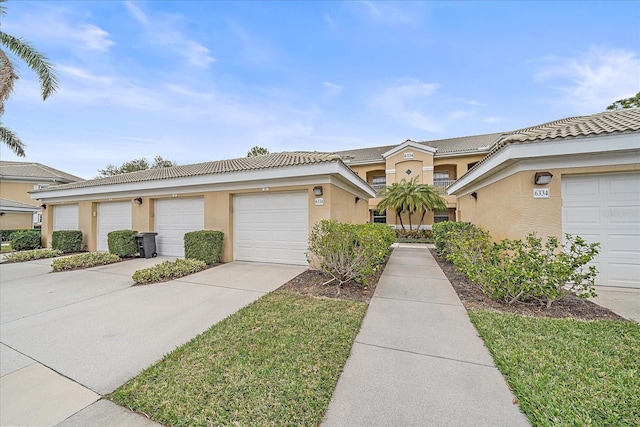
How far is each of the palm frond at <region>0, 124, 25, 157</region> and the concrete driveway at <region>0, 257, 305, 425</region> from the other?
14.3 m

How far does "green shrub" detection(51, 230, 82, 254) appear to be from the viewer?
35.9ft

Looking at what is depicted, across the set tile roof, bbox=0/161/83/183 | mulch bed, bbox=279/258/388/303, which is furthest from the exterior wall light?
tile roof, bbox=0/161/83/183

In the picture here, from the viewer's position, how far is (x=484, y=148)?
18203 millimetres

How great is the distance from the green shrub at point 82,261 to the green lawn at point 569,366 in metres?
11.0

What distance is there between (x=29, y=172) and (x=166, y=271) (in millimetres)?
32561

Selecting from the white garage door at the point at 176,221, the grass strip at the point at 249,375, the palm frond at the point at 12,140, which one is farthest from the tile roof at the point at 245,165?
the palm frond at the point at 12,140

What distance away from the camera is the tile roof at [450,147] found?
19172 millimetres

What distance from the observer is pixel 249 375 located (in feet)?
7.89

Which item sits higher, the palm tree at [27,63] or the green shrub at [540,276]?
the palm tree at [27,63]

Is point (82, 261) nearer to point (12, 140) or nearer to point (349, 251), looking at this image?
point (349, 251)

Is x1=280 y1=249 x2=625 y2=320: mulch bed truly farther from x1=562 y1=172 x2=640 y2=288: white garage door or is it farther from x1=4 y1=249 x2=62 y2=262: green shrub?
x1=4 y1=249 x2=62 y2=262: green shrub

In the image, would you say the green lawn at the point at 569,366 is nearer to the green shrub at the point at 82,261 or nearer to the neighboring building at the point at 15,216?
the green shrub at the point at 82,261

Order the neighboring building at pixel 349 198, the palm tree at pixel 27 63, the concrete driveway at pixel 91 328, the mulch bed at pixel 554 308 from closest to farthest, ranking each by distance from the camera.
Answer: the concrete driveway at pixel 91 328
the mulch bed at pixel 554 308
the neighboring building at pixel 349 198
the palm tree at pixel 27 63

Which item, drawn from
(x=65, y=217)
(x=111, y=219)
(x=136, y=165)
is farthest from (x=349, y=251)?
(x=136, y=165)
